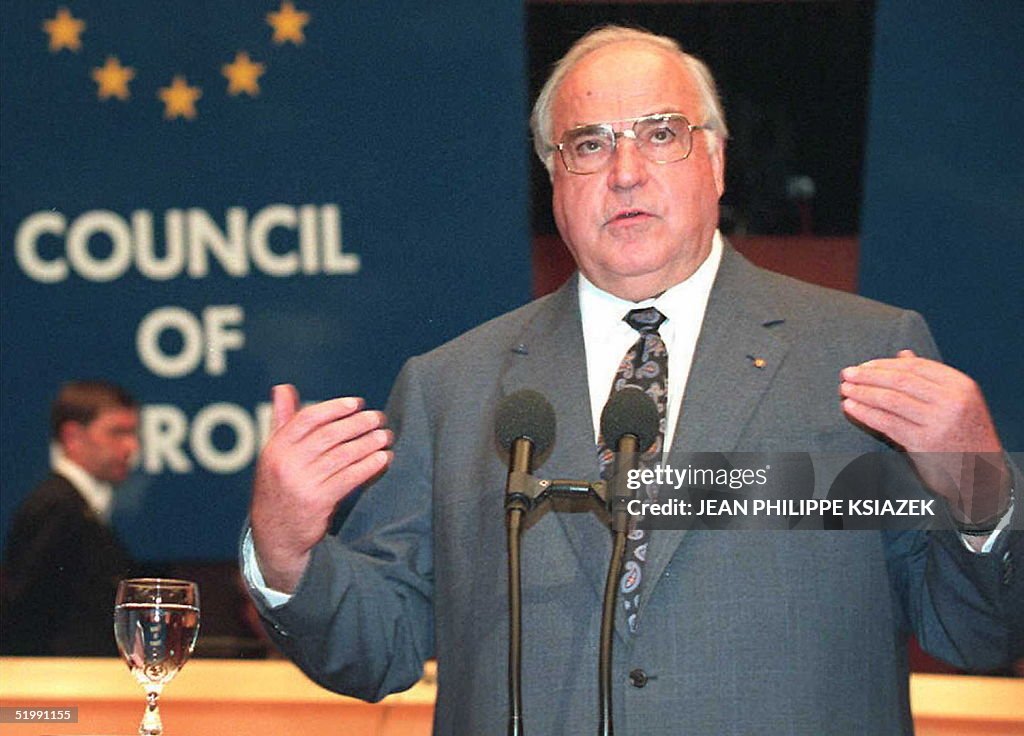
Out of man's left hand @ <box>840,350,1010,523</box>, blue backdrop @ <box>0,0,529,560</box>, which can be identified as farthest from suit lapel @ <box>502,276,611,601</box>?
blue backdrop @ <box>0,0,529,560</box>

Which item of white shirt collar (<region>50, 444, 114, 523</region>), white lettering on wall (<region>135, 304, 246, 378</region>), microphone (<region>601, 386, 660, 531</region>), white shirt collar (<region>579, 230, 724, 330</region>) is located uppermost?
white lettering on wall (<region>135, 304, 246, 378</region>)

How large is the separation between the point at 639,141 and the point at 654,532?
0.61 m

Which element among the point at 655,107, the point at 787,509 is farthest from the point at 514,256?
the point at 787,509

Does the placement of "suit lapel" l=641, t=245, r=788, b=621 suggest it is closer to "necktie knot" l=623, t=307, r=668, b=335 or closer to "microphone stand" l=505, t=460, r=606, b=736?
"necktie knot" l=623, t=307, r=668, b=335

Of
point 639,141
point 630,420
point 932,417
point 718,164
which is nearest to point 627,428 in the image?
point 630,420

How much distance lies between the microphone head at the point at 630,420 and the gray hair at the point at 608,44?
2.79 feet

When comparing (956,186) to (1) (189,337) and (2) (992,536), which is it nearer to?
(1) (189,337)

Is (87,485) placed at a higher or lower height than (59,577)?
higher

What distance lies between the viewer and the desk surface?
2721 mm

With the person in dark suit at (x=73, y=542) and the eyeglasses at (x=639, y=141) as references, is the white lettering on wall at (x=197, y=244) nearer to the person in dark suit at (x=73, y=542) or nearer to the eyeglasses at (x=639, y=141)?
the person in dark suit at (x=73, y=542)

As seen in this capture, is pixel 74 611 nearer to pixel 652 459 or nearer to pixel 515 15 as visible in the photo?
pixel 515 15

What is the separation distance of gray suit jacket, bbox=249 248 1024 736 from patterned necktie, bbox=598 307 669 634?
3cm

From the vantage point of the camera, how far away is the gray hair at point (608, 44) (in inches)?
93.1

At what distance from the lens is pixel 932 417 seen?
1.71 meters
